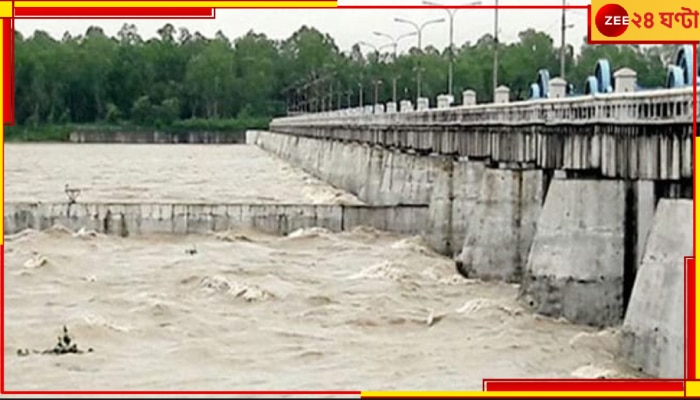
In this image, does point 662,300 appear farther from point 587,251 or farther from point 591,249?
point 587,251

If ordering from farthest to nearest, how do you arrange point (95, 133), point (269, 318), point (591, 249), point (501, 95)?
point (95, 133) → point (501, 95) → point (269, 318) → point (591, 249)

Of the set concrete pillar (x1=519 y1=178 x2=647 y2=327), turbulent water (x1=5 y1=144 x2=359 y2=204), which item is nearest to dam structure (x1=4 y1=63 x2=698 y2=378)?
concrete pillar (x1=519 y1=178 x2=647 y2=327)

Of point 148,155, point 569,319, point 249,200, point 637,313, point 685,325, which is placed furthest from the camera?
point 148,155

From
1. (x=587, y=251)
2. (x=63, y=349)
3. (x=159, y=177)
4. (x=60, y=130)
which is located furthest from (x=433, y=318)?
(x=60, y=130)

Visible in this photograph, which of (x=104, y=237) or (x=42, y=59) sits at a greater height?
(x=42, y=59)

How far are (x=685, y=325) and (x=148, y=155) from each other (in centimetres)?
13620

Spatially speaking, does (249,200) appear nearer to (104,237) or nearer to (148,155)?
(104,237)

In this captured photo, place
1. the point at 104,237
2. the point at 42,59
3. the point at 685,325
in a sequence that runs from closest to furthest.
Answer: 1. the point at 685,325
2. the point at 104,237
3. the point at 42,59

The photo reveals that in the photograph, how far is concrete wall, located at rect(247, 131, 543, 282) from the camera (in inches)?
1613

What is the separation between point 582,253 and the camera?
31.5 metres

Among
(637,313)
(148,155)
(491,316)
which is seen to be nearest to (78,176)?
(148,155)

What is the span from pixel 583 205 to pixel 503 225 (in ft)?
30.4

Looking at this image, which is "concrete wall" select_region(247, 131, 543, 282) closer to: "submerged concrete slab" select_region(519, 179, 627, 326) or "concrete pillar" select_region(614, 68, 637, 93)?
"concrete pillar" select_region(614, 68, 637, 93)

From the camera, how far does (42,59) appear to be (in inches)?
7072
